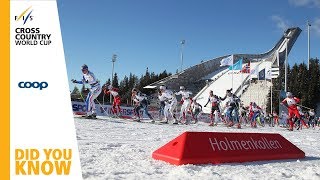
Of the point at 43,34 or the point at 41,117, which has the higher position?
the point at 43,34

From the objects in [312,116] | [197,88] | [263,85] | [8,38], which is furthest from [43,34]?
[197,88]

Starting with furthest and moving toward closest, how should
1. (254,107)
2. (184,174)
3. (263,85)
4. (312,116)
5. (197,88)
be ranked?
(197,88), (263,85), (312,116), (254,107), (184,174)

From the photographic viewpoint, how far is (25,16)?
6.40 metres

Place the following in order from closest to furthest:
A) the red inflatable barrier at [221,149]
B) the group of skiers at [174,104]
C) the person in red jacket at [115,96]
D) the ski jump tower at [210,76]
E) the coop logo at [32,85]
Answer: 1. the red inflatable barrier at [221,149]
2. the coop logo at [32,85]
3. the group of skiers at [174,104]
4. the person in red jacket at [115,96]
5. the ski jump tower at [210,76]

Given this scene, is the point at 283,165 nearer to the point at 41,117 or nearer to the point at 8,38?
the point at 41,117

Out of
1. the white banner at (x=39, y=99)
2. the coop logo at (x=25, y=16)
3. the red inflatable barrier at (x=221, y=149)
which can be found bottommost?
the red inflatable barrier at (x=221, y=149)

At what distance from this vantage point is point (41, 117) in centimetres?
577

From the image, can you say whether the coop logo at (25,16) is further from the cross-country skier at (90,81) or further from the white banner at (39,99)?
the cross-country skier at (90,81)

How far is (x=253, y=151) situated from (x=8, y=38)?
14.6 ft

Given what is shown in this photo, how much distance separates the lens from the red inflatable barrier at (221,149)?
571 cm

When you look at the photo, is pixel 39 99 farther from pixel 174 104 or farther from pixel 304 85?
pixel 304 85

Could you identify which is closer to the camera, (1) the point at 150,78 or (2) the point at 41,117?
(2) the point at 41,117

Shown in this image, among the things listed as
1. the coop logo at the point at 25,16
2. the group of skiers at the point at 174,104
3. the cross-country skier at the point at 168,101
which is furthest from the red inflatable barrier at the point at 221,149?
the cross-country skier at the point at 168,101

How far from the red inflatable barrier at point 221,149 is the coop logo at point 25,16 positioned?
9.99ft
